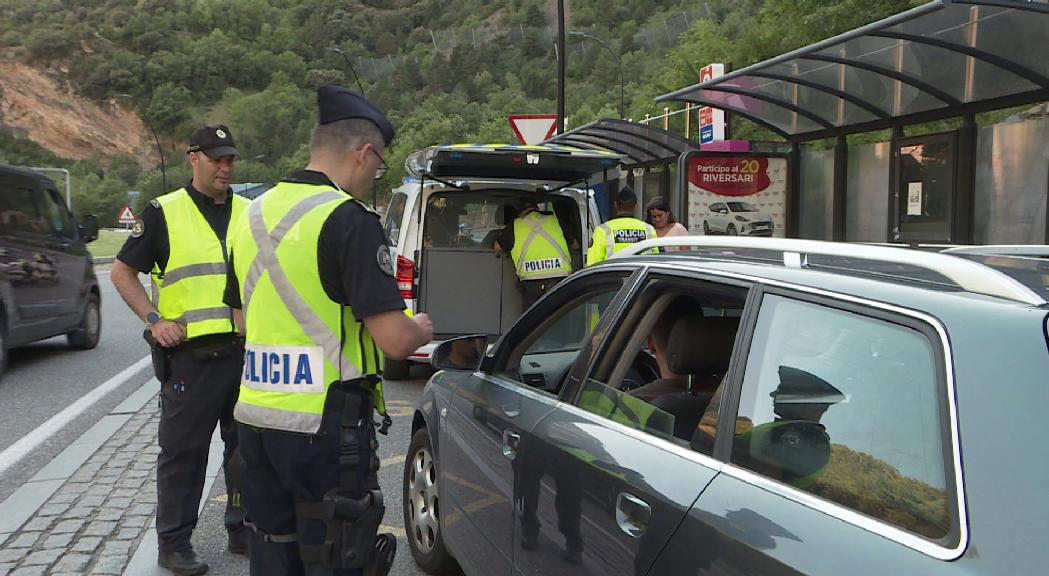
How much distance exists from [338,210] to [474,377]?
1.28 meters

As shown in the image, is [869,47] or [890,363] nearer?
[890,363]

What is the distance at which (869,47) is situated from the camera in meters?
8.52

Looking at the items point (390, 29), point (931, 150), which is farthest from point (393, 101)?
point (931, 150)

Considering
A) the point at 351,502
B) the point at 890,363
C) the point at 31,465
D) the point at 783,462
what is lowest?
the point at 31,465

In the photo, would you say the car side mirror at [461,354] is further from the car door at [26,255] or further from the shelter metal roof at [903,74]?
the car door at [26,255]

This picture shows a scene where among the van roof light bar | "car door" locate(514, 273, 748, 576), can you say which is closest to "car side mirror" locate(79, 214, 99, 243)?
"car door" locate(514, 273, 748, 576)

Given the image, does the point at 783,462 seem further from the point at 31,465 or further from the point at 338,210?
the point at 31,465

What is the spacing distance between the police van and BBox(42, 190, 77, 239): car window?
406cm

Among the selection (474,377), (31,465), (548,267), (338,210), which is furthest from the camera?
(548,267)

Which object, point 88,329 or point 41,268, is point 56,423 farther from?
point 88,329

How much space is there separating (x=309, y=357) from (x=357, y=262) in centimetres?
32

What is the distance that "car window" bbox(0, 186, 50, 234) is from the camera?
9.09 metres

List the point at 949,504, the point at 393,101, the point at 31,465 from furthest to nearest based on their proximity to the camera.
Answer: the point at 393,101
the point at 31,465
the point at 949,504

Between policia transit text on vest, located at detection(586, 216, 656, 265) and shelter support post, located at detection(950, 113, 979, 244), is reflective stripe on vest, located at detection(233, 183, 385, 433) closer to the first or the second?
policia transit text on vest, located at detection(586, 216, 656, 265)
